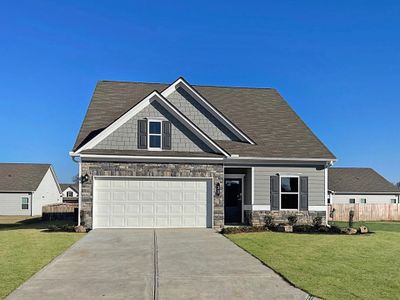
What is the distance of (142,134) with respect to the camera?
18.1 metres

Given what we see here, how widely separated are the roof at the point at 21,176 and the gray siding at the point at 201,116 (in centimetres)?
2642

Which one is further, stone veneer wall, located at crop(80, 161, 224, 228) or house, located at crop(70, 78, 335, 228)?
house, located at crop(70, 78, 335, 228)

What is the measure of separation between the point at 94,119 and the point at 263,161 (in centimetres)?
872

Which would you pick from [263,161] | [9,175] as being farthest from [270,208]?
[9,175]

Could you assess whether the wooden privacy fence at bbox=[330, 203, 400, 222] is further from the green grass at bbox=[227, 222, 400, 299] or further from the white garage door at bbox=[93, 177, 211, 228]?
the white garage door at bbox=[93, 177, 211, 228]

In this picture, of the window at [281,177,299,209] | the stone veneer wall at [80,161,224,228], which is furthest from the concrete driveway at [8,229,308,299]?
the window at [281,177,299,209]

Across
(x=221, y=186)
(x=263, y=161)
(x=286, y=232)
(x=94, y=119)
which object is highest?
(x=94, y=119)

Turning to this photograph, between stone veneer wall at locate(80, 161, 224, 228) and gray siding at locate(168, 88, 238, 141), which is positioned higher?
gray siding at locate(168, 88, 238, 141)

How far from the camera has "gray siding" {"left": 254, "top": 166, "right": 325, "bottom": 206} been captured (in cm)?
1881

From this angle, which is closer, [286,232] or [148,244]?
[148,244]

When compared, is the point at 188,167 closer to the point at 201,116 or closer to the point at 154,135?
the point at 154,135

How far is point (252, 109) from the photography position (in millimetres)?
23375

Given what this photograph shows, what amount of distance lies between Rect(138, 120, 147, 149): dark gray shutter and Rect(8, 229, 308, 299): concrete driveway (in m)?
5.71

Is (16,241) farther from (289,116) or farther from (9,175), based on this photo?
(9,175)
